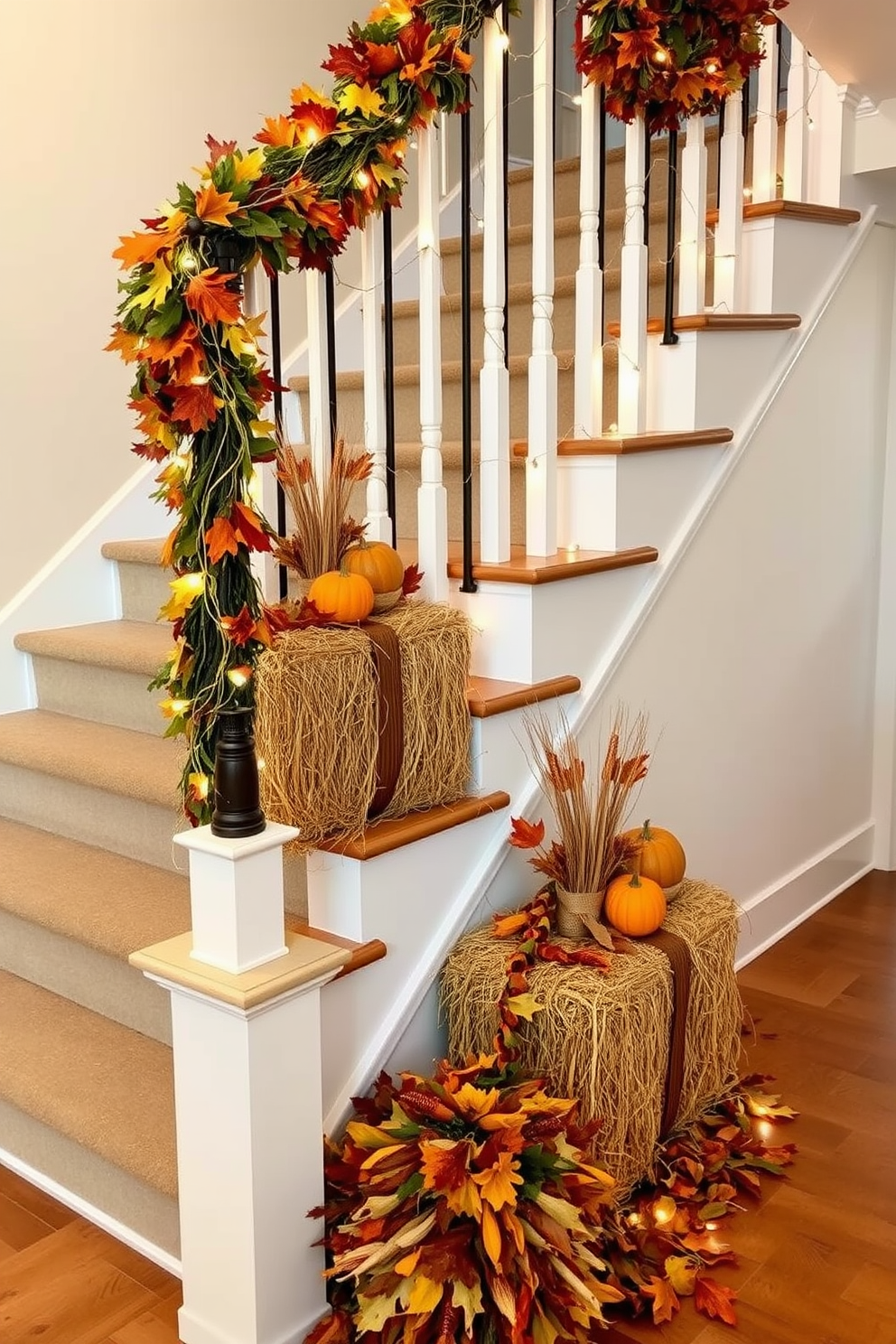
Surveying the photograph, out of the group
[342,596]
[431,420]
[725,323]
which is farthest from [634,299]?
[342,596]

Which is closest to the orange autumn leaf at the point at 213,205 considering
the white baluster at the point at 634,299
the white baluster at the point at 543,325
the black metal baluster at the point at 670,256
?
the white baluster at the point at 543,325

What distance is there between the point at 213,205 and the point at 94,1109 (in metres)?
1.31

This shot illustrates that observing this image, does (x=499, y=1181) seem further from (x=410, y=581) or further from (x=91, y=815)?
(x=91, y=815)

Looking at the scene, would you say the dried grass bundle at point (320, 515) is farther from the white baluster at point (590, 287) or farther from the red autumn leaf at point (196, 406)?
the white baluster at point (590, 287)

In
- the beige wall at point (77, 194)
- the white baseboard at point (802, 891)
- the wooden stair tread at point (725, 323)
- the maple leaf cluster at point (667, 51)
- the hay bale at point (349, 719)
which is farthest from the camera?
the white baseboard at point (802, 891)

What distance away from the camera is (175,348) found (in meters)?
1.50

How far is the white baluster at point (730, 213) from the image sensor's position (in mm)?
2535

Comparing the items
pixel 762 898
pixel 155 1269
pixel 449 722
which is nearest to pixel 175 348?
pixel 449 722

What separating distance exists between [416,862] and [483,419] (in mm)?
752

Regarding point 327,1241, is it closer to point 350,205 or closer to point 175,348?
point 175,348

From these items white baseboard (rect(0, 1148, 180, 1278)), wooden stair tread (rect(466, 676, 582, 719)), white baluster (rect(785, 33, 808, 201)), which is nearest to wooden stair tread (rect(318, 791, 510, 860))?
wooden stair tread (rect(466, 676, 582, 719))

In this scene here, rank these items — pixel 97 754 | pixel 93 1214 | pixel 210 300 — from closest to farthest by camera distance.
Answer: pixel 210 300, pixel 93 1214, pixel 97 754

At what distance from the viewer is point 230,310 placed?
149cm

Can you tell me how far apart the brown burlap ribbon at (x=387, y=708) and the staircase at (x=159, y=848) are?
7cm
